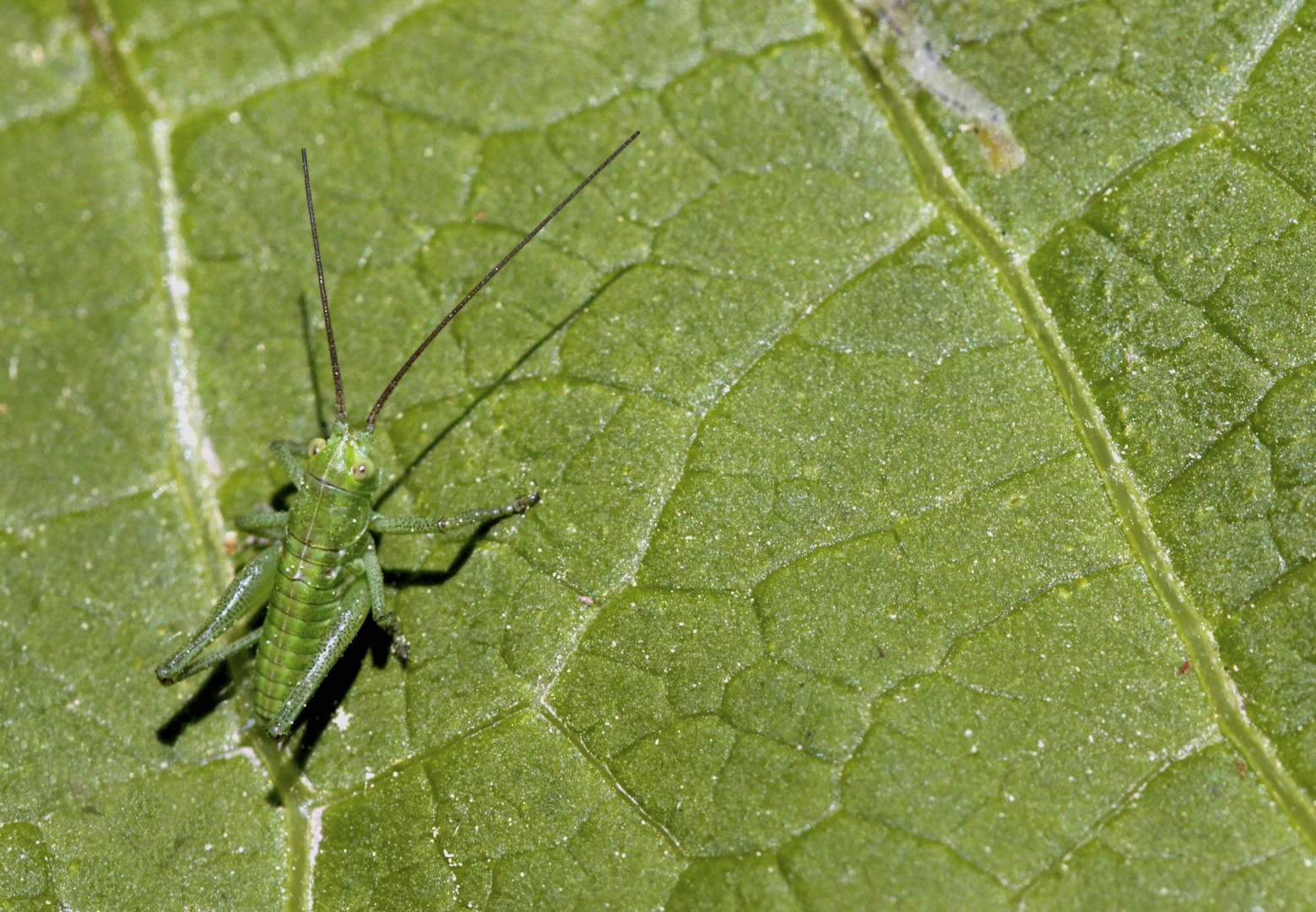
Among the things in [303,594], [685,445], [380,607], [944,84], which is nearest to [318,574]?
[303,594]

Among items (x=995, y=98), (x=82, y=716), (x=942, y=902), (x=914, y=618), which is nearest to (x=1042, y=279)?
(x=995, y=98)

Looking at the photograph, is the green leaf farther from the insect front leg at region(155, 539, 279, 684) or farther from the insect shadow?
the insect front leg at region(155, 539, 279, 684)

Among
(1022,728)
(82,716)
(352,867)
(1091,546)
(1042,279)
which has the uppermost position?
(1042,279)

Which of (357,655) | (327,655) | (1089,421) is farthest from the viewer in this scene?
(357,655)

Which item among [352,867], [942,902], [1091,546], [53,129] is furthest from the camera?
[53,129]

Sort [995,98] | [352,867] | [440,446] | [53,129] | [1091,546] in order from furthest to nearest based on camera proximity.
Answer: [53,129] → [440,446] → [995,98] → [352,867] → [1091,546]

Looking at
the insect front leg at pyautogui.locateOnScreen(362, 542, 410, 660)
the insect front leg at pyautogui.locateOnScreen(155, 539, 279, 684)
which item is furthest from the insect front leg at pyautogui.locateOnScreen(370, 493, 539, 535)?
the insect front leg at pyautogui.locateOnScreen(155, 539, 279, 684)

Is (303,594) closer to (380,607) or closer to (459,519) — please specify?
(380,607)

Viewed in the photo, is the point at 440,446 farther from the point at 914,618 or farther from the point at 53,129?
the point at 53,129
